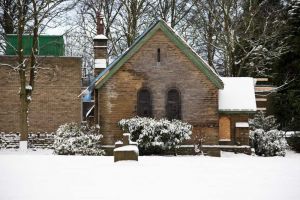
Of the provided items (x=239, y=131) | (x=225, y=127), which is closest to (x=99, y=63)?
(x=225, y=127)

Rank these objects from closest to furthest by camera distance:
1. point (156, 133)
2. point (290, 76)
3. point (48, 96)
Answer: point (156, 133) → point (48, 96) → point (290, 76)

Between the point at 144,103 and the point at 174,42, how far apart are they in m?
3.72

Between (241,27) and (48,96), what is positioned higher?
(241,27)

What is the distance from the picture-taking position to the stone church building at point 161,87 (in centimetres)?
2506

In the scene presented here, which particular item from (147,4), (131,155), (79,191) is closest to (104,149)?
(131,155)

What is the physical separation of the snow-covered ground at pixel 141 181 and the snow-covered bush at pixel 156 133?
6.06 m

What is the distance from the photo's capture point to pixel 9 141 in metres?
30.5

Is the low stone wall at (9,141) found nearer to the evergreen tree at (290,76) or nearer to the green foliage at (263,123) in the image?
the green foliage at (263,123)

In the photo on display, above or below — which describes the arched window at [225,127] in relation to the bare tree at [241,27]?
below

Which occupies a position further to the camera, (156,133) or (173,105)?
(173,105)

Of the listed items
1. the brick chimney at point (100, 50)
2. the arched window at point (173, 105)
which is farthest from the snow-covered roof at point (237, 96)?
the brick chimney at point (100, 50)

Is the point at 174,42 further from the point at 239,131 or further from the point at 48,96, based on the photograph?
the point at 48,96

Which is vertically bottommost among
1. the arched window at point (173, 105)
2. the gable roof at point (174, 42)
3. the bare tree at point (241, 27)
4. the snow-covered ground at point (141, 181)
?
the snow-covered ground at point (141, 181)

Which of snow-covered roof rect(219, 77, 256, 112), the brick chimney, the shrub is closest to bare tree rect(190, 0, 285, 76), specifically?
snow-covered roof rect(219, 77, 256, 112)
